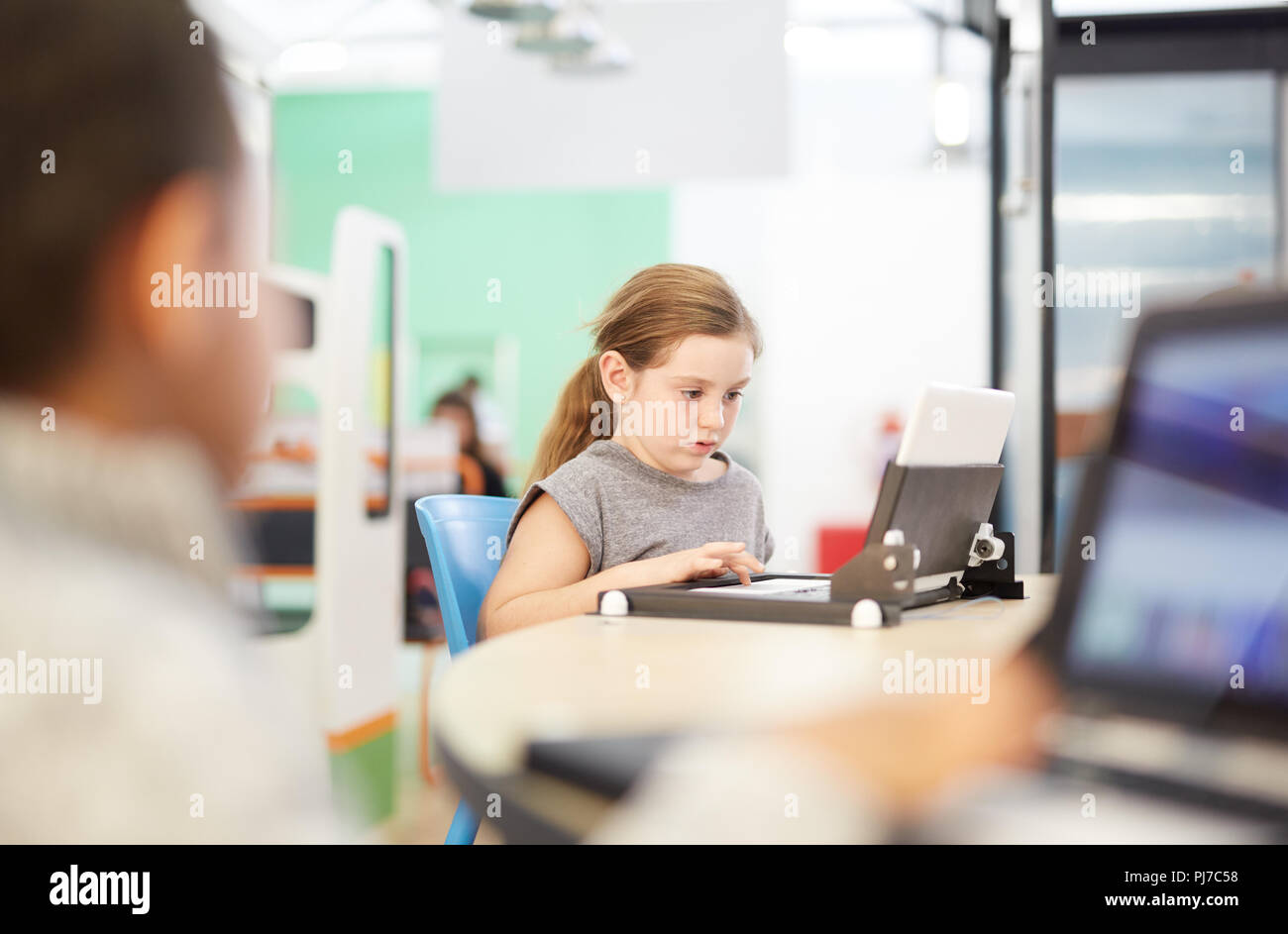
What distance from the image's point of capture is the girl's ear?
171 cm

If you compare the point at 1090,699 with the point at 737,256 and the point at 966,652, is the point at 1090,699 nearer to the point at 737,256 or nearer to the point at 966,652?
the point at 966,652

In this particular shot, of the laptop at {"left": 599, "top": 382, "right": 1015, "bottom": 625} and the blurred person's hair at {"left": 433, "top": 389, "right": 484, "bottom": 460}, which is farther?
the blurred person's hair at {"left": 433, "top": 389, "right": 484, "bottom": 460}

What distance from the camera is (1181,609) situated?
602mm

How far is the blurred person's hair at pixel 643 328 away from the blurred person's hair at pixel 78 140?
4.26 feet

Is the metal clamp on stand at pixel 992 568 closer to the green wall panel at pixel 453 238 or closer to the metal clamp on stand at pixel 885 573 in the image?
the metal clamp on stand at pixel 885 573

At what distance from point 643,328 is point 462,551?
1.47 feet

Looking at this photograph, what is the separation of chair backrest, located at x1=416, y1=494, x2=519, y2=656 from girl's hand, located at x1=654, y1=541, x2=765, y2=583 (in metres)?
0.27

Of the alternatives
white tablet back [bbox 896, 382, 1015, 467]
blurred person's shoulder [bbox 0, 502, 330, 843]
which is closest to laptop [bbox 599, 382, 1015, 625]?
white tablet back [bbox 896, 382, 1015, 467]

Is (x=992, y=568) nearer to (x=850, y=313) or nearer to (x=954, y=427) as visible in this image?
(x=954, y=427)

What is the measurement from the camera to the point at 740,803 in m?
0.53

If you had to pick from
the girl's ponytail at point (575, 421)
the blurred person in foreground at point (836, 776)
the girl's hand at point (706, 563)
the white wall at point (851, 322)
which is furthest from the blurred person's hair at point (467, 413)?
the blurred person in foreground at point (836, 776)

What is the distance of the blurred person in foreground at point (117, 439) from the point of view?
0.32m

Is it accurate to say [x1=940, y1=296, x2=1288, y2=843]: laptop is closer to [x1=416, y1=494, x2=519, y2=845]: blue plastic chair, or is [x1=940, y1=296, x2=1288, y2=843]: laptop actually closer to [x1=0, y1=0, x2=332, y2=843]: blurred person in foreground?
[x1=0, y1=0, x2=332, y2=843]: blurred person in foreground
